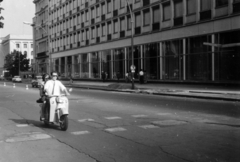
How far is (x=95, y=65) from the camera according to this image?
49406 millimetres

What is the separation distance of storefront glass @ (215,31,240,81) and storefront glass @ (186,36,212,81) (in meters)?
0.98

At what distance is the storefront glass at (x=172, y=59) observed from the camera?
31572mm

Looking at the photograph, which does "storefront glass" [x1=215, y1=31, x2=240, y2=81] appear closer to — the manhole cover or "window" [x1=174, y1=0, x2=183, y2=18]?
"window" [x1=174, y1=0, x2=183, y2=18]

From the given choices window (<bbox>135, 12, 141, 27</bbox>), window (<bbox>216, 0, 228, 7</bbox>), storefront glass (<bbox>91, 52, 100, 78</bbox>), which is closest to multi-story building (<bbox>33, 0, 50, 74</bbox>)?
storefront glass (<bbox>91, 52, 100, 78</bbox>)

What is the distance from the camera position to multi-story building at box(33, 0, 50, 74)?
74688mm

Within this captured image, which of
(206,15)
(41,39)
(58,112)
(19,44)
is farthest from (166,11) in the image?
(19,44)

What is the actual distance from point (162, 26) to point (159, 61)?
3735mm

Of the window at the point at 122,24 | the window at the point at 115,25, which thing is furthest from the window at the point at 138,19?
the window at the point at 115,25

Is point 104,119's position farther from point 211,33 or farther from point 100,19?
point 100,19

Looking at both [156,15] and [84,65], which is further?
[84,65]

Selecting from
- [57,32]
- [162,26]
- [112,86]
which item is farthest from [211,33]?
[57,32]

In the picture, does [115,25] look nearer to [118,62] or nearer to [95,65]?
[118,62]

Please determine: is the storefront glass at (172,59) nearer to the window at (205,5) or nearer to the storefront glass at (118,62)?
the window at (205,5)

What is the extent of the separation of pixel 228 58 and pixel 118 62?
18881 mm
